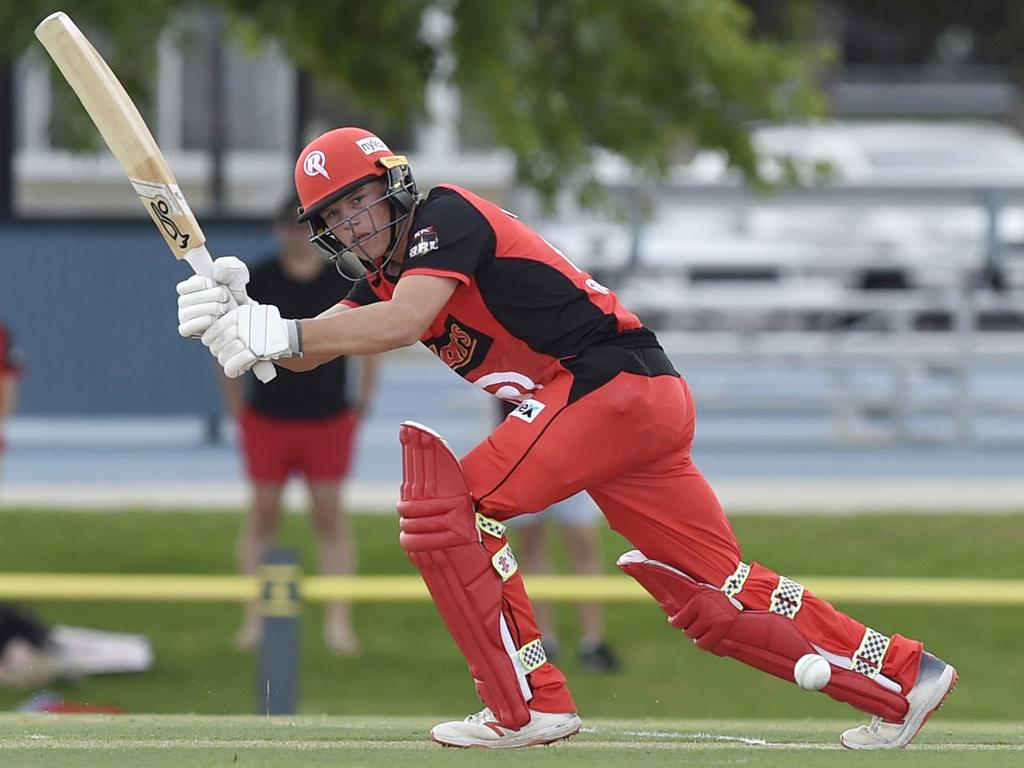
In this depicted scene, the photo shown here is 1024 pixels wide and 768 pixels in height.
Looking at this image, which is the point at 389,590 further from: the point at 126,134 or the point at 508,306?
the point at 126,134

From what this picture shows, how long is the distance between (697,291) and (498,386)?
1217 centimetres

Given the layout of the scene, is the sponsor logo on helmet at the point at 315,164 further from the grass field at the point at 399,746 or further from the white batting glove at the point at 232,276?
the grass field at the point at 399,746

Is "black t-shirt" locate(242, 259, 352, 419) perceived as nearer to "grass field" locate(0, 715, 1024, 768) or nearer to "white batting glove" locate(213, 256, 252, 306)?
"grass field" locate(0, 715, 1024, 768)

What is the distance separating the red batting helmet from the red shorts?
387cm

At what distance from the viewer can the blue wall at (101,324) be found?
12.0 meters

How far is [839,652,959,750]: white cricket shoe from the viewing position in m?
5.26

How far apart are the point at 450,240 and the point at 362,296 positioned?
51 cm

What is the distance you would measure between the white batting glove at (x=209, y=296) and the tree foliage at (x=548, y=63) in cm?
398

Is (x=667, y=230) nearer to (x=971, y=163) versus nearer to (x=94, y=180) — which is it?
(x=971, y=163)

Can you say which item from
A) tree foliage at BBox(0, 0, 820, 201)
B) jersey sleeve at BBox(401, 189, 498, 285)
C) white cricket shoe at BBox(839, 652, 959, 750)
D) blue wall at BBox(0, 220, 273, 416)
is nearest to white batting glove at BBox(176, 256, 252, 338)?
jersey sleeve at BBox(401, 189, 498, 285)

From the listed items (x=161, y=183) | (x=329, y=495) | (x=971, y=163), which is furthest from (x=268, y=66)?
(x=161, y=183)

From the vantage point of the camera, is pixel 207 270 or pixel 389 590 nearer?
pixel 207 270

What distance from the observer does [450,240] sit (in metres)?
4.91

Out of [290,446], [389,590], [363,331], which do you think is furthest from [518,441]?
[290,446]
